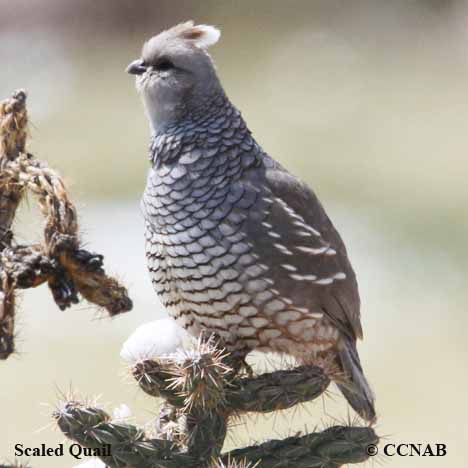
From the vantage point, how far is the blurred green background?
239 inches

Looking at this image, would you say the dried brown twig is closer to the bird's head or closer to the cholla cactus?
the cholla cactus

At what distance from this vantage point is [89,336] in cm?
683

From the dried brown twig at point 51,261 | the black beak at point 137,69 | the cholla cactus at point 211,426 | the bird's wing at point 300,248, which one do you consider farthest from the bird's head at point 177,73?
the cholla cactus at point 211,426

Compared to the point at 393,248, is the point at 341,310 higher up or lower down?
lower down

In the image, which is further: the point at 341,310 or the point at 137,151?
the point at 137,151

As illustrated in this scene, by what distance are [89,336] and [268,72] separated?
5850mm

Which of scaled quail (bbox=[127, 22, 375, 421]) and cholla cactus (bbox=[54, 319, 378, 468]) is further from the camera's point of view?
scaled quail (bbox=[127, 22, 375, 421])

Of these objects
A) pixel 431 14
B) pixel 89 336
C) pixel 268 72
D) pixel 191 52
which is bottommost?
pixel 191 52

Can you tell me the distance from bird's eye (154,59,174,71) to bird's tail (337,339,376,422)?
0.95m

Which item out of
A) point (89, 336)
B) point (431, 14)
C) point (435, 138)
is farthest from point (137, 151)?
point (431, 14)

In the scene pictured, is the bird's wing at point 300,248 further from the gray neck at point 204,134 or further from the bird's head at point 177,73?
the bird's head at point 177,73

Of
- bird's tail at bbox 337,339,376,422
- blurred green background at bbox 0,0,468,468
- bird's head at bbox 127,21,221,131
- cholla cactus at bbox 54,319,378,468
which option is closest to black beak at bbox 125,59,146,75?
bird's head at bbox 127,21,221,131

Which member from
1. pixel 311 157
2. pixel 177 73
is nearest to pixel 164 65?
pixel 177 73

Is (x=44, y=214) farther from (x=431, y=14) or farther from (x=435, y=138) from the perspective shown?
(x=431, y=14)
